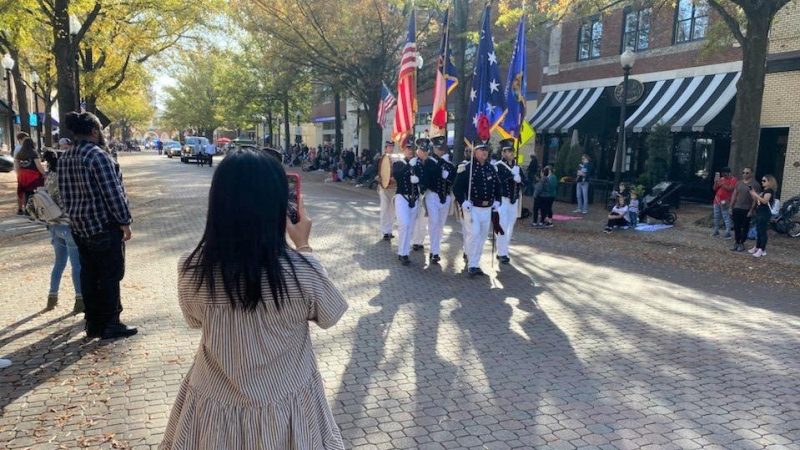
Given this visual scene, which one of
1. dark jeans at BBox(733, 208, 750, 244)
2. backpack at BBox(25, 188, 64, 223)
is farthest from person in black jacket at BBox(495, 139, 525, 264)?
backpack at BBox(25, 188, 64, 223)

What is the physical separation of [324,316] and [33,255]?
8.82m

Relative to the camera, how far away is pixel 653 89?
2141 centimetres

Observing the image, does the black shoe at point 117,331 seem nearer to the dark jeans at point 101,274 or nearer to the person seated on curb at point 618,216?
the dark jeans at point 101,274

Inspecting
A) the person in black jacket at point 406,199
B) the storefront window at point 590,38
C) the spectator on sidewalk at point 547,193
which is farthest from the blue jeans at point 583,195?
the storefront window at point 590,38

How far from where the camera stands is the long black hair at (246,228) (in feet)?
6.28

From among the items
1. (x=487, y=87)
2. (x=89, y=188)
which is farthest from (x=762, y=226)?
(x=89, y=188)

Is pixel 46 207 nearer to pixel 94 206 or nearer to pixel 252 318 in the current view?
pixel 94 206

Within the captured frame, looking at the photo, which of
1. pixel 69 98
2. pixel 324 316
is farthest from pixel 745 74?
pixel 69 98

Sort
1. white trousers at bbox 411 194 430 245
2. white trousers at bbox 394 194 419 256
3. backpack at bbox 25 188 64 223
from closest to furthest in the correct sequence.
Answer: backpack at bbox 25 188 64 223 < white trousers at bbox 394 194 419 256 < white trousers at bbox 411 194 430 245

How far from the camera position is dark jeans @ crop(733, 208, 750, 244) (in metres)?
11.4

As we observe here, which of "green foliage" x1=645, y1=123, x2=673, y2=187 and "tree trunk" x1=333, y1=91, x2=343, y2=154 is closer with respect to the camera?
"green foliage" x1=645, y1=123, x2=673, y2=187

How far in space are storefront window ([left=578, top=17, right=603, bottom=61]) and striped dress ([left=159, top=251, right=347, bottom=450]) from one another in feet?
80.3

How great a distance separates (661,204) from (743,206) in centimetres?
380

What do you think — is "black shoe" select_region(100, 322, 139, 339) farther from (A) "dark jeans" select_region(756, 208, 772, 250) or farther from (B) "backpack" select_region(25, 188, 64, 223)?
(A) "dark jeans" select_region(756, 208, 772, 250)
